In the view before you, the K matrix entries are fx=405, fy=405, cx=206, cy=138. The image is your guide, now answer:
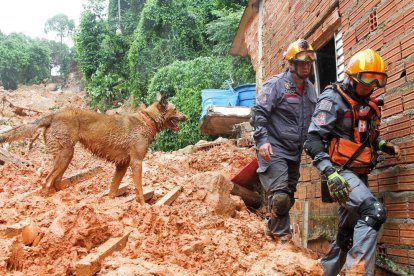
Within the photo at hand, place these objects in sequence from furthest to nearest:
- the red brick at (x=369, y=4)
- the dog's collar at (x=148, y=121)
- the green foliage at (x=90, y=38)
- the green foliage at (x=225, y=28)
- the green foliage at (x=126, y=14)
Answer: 1. the green foliage at (x=126, y=14)
2. the green foliage at (x=90, y=38)
3. the green foliage at (x=225, y=28)
4. the dog's collar at (x=148, y=121)
5. the red brick at (x=369, y=4)

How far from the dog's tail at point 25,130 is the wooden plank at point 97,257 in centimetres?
280

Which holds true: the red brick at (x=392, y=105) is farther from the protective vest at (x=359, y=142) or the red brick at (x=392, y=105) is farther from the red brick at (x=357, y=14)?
the red brick at (x=357, y=14)

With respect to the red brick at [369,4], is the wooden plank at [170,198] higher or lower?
lower

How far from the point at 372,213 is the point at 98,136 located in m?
4.02

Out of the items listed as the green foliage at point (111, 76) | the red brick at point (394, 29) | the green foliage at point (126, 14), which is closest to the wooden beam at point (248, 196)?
the red brick at point (394, 29)

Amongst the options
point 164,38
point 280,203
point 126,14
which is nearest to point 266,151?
point 280,203

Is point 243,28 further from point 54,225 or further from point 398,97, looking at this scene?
point 54,225

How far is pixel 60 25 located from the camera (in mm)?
48625

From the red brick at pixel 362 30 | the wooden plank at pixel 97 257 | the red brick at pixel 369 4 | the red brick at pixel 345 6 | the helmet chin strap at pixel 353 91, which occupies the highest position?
the red brick at pixel 345 6

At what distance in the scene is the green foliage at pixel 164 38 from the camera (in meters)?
23.6

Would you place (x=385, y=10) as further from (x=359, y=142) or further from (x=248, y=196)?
(x=248, y=196)

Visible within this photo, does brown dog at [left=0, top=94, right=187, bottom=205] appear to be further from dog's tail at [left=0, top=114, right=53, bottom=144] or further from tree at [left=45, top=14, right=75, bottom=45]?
tree at [left=45, top=14, right=75, bottom=45]

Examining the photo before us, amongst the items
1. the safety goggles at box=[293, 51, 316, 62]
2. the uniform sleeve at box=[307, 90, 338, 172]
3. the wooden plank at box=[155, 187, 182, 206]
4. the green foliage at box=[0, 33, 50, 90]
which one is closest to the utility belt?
the uniform sleeve at box=[307, 90, 338, 172]

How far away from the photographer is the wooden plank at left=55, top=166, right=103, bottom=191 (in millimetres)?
6039
